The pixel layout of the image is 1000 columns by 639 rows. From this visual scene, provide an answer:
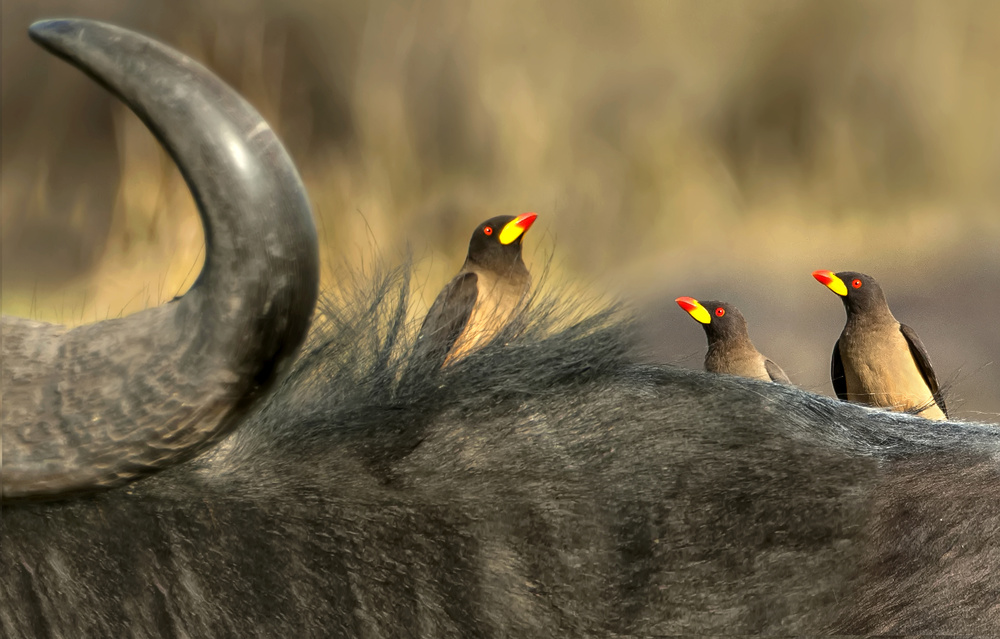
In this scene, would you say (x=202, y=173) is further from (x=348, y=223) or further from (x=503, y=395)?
(x=348, y=223)

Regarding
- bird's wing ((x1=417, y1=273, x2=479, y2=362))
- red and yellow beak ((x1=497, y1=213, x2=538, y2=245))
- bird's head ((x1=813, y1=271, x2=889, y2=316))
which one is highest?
red and yellow beak ((x1=497, y1=213, x2=538, y2=245))

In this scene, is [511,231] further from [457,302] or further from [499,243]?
[457,302]

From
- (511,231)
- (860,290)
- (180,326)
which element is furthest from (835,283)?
(180,326)

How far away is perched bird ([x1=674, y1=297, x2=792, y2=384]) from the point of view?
1736mm

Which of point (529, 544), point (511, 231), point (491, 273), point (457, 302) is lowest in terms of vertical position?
point (529, 544)

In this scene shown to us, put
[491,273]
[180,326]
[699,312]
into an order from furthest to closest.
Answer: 1. [491,273]
2. [699,312]
3. [180,326]

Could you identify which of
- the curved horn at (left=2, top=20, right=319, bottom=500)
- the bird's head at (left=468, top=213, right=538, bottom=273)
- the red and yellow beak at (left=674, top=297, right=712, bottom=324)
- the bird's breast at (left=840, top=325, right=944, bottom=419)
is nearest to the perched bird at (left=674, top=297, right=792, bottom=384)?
the red and yellow beak at (left=674, top=297, right=712, bottom=324)

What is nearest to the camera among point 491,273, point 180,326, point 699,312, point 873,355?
point 180,326

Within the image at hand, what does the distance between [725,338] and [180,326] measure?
4.60ft

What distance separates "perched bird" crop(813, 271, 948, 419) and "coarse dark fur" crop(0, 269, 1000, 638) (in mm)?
1297

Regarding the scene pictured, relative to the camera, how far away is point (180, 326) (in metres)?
0.49

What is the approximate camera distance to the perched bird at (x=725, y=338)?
1.74 metres

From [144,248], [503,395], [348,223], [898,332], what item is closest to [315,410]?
[503,395]

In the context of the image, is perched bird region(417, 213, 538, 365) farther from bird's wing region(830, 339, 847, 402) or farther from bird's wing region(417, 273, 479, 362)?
bird's wing region(830, 339, 847, 402)
